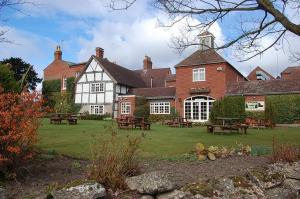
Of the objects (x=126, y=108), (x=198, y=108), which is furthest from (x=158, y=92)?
(x=198, y=108)

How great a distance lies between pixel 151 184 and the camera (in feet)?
16.0

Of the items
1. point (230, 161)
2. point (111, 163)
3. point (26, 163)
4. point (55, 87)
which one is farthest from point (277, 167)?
point (55, 87)

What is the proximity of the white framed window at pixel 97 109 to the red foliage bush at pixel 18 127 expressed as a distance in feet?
112

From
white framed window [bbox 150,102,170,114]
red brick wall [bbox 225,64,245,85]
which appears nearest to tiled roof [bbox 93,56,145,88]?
white framed window [bbox 150,102,170,114]

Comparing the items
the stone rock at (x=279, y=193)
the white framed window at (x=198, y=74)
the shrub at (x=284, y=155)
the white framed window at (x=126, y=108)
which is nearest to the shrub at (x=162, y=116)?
the white framed window at (x=126, y=108)

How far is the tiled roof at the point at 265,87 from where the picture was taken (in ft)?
100.0

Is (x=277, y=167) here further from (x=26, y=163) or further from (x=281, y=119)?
(x=281, y=119)

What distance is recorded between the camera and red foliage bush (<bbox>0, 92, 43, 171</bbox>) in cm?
544

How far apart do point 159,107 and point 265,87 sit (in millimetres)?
11577

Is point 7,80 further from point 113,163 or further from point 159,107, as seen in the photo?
point 159,107

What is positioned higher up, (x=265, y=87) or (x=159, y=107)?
(x=265, y=87)

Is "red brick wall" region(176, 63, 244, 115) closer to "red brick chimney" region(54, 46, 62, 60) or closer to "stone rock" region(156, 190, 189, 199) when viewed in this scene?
"red brick chimney" region(54, 46, 62, 60)

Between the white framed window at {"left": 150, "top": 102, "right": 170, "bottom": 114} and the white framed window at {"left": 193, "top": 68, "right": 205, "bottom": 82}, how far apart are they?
4.42m

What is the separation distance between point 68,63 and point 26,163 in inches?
1734
